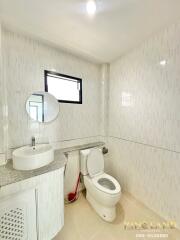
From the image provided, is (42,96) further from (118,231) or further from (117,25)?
(118,231)

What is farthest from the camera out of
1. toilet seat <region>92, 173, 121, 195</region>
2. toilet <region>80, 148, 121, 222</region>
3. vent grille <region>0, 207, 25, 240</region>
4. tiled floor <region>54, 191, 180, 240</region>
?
toilet seat <region>92, 173, 121, 195</region>

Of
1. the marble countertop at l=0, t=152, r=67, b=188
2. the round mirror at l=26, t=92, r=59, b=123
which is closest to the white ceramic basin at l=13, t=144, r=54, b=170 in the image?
the marble countertop at l=0, t=152, r=67, b=188

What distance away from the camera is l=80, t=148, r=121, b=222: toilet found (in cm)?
147

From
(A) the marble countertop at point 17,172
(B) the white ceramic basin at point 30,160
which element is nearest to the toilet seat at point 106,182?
(A) the marble countertop at point 17,172

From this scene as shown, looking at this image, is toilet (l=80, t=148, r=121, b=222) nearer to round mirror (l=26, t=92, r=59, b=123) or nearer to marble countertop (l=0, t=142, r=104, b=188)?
marble countertop (l=0, t=142, r=104, b=188)

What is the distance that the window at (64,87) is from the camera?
1.67m

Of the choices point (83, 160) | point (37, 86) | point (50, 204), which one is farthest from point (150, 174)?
point (37, 86)

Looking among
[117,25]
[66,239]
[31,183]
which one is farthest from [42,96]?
[66,239]

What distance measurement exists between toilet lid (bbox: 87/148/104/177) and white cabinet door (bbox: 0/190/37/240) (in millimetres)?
876

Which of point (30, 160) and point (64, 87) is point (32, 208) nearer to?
point (30, 160)

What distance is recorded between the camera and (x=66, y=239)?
1294 millimetres

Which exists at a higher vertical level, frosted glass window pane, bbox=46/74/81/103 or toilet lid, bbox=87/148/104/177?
frosted glass window pane, bbox=46/74/81/103

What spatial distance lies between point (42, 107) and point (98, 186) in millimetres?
1264

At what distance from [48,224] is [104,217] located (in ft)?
2.35
